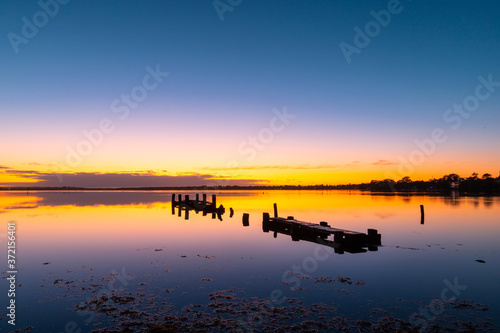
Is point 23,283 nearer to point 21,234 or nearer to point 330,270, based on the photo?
point 330,270

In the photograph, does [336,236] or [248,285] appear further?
[336,236]

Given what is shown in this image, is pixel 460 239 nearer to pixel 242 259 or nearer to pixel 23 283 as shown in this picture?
pixel 242 259

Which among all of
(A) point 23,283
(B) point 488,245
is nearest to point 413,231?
(B) point 488,245

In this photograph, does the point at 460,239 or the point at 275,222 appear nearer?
the point at 460,239

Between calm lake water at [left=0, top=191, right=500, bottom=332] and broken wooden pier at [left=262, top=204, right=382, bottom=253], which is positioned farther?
broken wooden pier at [left=262, top=204, right=382, bottom=253]

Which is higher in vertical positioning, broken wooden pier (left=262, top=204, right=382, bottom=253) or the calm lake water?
broken wooden pier (left=262, top=204, right=382, bottom=253)

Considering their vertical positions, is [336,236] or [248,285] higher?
[336,236]

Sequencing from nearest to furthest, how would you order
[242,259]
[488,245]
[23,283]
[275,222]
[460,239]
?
1. [23,283]
2. [242,259]
3. [488,245]
4. [460,239]
5. [275,222]

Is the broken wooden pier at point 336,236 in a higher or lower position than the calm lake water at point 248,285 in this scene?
higher

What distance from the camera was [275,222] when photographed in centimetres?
2777

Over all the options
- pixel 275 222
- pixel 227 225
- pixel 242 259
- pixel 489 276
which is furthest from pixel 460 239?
pixel 227 225

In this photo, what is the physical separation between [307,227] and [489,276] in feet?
33.6

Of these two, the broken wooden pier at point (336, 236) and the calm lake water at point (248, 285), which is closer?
the calm lake water at point (248, 285)

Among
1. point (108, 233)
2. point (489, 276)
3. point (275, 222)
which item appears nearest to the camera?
point (489, 276)
